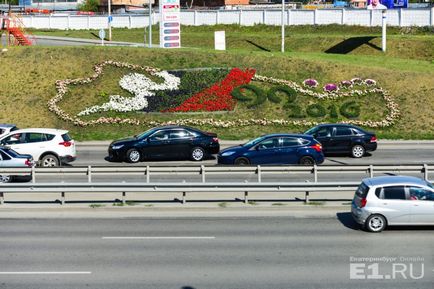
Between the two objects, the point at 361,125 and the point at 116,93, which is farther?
the point at 116,93

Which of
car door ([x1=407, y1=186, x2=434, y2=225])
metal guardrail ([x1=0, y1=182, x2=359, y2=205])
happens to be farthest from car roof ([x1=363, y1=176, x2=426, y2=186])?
metal guardrail ([x1=0, y1=182, x2=359, y2=205])

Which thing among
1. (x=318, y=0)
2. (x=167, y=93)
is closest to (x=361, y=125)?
(x=167, y=93)

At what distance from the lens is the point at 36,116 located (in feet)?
131

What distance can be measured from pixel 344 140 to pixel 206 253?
658 inches

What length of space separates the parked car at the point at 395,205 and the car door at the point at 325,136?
13.4 meters

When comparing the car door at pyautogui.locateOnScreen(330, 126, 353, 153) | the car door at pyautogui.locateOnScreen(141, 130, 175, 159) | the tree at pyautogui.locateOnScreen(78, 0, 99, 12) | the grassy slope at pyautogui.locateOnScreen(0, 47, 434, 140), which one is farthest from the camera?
the tree at pyautogui.locateOnScreen(78, 0, 99, 12)

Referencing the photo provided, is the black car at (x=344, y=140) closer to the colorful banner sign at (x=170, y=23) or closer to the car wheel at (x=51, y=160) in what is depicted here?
the car wheel at (x=51, y=160)

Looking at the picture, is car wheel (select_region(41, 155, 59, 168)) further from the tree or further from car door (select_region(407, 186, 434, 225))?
the tree

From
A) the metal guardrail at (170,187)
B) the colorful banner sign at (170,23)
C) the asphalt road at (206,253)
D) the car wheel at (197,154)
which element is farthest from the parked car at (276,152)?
the colorful banner sign at (170,23)

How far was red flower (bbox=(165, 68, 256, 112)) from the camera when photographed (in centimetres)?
4016

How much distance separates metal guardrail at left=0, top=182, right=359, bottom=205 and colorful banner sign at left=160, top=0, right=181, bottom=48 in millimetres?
28563

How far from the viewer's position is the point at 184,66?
44438 mm

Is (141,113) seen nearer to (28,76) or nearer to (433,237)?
(28,76)

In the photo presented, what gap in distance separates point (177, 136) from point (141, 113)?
31.6ft
